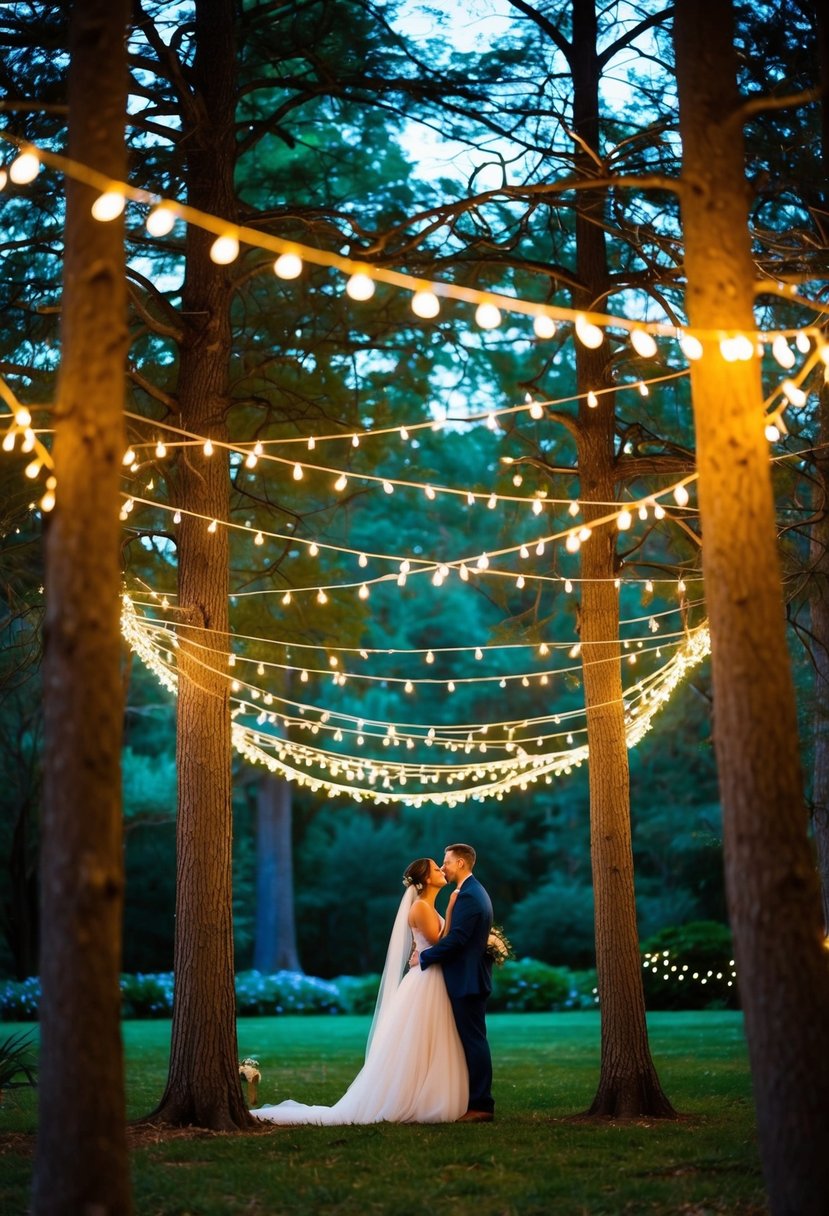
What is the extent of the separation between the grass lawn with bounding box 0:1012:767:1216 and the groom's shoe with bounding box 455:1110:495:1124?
225 millimetres

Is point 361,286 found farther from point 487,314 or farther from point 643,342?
point 643,342

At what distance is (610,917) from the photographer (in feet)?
26.7

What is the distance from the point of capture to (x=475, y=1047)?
787 cm

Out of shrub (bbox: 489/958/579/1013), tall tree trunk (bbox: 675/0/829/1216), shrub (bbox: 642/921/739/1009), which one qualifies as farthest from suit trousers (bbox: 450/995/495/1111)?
shrub (bbox: 489/958/579/1013)

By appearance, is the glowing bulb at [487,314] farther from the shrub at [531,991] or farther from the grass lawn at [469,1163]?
the shrub at [531,991]

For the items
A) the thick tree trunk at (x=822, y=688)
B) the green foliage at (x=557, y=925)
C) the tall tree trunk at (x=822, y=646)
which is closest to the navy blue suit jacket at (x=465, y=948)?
the tall tree trunk at (x=822, y=646)

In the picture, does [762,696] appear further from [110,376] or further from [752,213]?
[752,213]

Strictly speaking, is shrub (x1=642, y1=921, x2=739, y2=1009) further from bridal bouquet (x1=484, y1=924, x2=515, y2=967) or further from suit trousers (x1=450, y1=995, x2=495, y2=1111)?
suit trousers (x1=450, y1=995, x2=495, y2=1111)

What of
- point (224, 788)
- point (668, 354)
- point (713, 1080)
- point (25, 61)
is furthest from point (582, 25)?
point (713, 1080)

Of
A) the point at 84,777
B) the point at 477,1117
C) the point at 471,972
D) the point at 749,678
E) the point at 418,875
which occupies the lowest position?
the point at 477,1117

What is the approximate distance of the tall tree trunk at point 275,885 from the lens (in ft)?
75.0

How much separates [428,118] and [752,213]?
2.58 m

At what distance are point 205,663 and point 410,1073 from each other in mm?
2733

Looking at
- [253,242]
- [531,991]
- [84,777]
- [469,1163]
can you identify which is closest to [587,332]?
[253,242]
